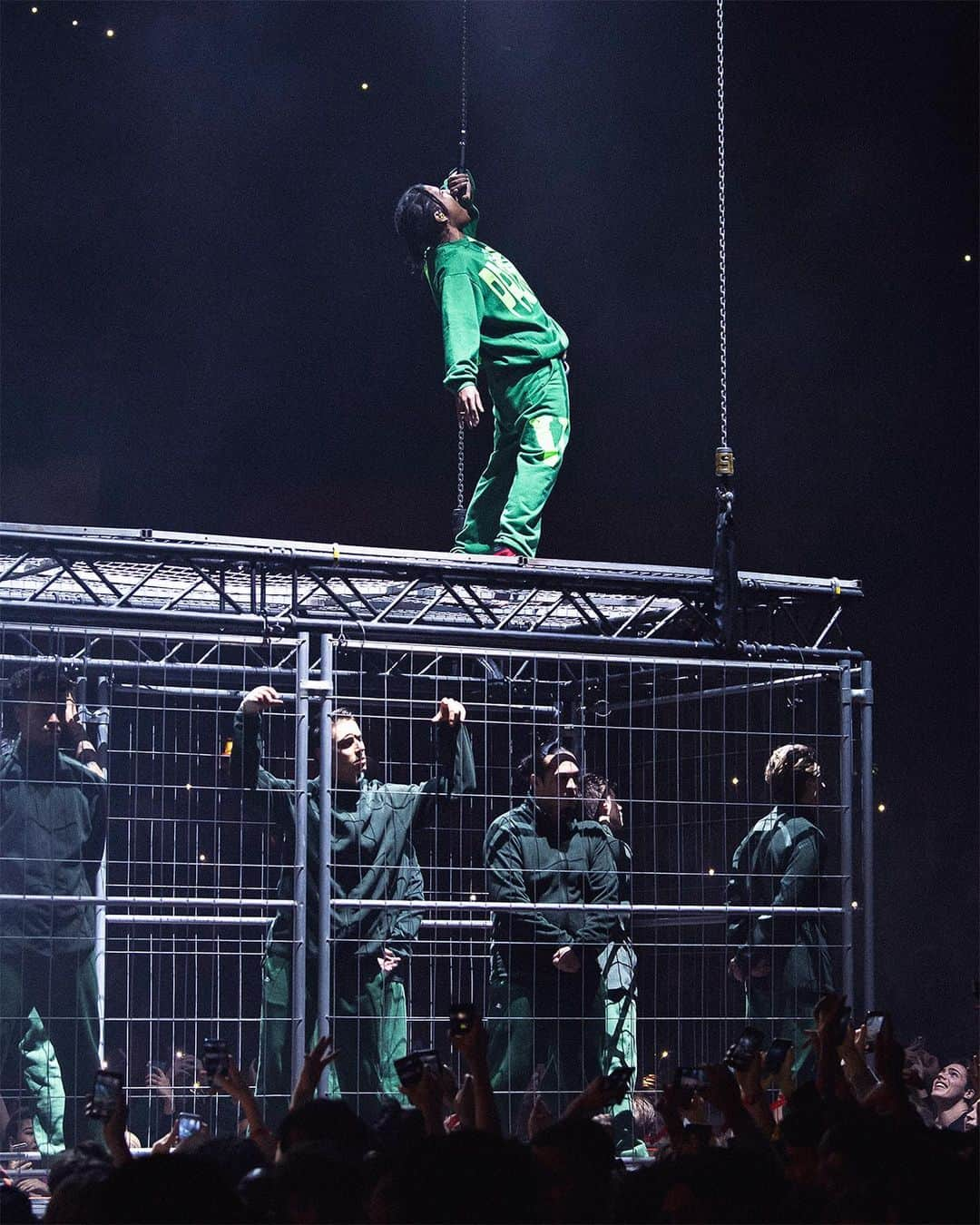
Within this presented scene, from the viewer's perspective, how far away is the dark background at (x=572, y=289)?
9.41 metres

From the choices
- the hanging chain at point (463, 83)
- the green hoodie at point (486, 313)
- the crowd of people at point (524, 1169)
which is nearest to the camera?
the crowd of people at point (524, 1169)

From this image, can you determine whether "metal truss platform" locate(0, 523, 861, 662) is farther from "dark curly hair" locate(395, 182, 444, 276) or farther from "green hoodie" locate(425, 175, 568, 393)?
"dark curly hair" locate(395, 182, 444, 276)

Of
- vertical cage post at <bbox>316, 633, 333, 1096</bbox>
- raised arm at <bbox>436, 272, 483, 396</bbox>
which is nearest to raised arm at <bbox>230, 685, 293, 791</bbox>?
vertical cage post at <bbox>316, 633, 333, 1096</bbox>

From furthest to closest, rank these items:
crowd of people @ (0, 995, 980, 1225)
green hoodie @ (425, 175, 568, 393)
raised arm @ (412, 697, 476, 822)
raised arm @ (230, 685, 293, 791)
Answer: green hoodie @ (425, 175, 568, 393)
raised arm @ (412, 697, 476, 822)
raised arm @ (230, 685, 293, 791)
crowd of people @ (0, 995, 980, 1225)

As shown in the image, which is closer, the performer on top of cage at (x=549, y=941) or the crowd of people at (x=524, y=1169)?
the crowd of people at (x=524, y=1169)

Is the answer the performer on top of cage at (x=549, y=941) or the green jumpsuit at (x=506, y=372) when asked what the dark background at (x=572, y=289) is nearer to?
the green jumpsuit at (x=506, y=372)

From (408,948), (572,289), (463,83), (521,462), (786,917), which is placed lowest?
(408,948)

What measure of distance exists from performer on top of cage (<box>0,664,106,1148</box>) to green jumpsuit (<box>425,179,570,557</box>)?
182 cm

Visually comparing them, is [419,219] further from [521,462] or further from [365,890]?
[365,890]

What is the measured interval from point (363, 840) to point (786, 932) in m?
1.51

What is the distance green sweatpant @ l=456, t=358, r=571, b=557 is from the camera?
22.6 feet

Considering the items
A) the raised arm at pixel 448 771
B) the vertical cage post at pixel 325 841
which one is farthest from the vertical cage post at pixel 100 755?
the raised arm at pixel 448 771

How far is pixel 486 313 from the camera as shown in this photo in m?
7.06

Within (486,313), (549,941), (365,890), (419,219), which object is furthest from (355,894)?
(419,219)
